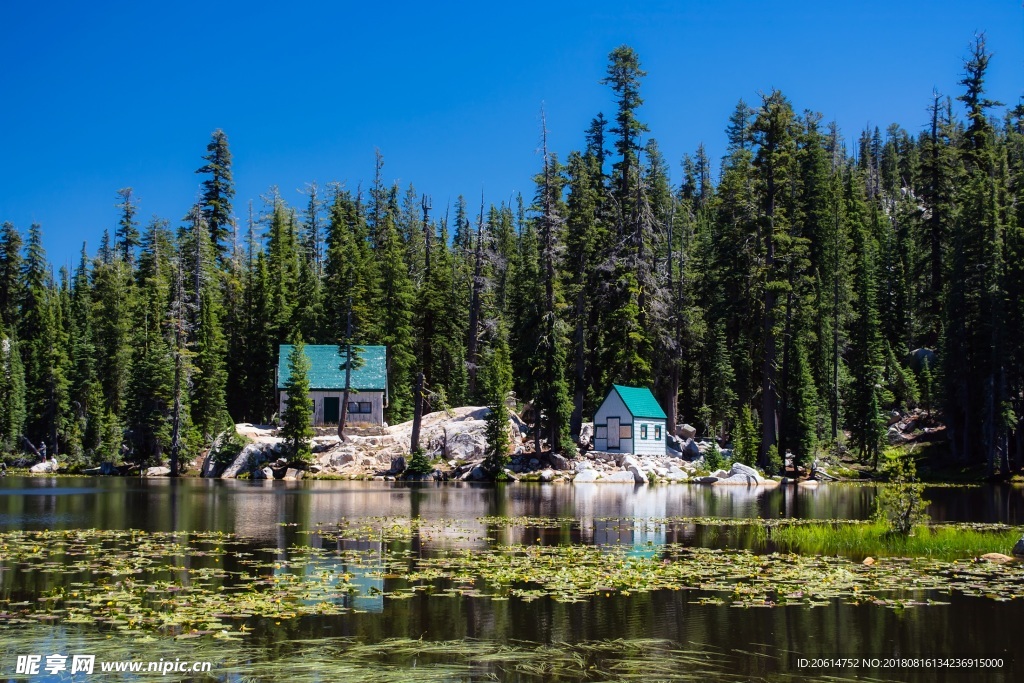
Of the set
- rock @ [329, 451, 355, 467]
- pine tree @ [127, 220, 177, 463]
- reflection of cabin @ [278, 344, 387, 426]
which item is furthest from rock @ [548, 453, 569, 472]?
pine tree @ [127, 220, 177, 463]

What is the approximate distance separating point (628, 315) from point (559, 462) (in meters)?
11.3

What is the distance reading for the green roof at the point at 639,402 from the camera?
190 ft

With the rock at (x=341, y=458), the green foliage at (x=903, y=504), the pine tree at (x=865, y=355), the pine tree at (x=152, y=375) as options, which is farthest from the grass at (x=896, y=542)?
the pine tree at (x=152, y=375)

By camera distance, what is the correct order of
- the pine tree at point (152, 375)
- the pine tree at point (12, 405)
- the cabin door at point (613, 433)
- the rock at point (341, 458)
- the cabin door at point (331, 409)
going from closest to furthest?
the rock at point (341, 458), the cabin door at point (613, 433), the pine tree at point (152, 375), the cabin door at point (331, 409), the pine tree at point (12, 405)

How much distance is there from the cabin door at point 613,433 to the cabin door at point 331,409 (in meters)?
19.9

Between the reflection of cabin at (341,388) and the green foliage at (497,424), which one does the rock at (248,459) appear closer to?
the reflection of cabin at (341,388)

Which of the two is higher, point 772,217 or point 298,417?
point 772,217

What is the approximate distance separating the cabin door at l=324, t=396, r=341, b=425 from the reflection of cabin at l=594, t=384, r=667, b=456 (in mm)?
18900

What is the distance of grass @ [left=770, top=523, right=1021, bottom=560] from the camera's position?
65.3 feet

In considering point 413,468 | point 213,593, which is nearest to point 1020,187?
point 413,468

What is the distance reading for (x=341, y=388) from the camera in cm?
6462

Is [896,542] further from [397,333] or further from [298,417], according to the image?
[397,333]

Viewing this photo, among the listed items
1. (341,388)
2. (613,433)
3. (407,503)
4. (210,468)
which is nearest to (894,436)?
(613,433)

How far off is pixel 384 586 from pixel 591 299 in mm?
48657
